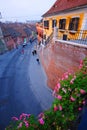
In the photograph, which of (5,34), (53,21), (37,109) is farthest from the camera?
(5,34)

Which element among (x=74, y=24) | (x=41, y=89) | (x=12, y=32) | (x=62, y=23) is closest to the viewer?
(x=74, y=24)

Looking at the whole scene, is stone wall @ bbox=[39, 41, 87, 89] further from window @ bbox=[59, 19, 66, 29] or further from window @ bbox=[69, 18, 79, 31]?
window @ bbox=[59, 19, 66, 29]

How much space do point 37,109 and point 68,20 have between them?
1157 cm

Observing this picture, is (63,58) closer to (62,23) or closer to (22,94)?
(22,94)

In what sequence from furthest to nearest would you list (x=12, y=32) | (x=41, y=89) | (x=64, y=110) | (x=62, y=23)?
(x=12, y=32) → (x=62, y=23) → (x=41, y=89) → (x=64, y=110)

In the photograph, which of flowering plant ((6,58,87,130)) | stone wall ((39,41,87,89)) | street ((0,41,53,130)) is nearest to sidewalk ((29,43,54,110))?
street ((0,41,53,130))

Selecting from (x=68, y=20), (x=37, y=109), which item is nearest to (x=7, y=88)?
(x=37, y=109)

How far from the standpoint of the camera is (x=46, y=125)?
605 centimetres

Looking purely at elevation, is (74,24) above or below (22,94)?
above

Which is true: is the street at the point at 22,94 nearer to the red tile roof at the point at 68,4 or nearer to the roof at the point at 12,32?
the red tile roof at the point at 68,4

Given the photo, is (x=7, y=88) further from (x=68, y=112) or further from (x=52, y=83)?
(x=68, y=112)

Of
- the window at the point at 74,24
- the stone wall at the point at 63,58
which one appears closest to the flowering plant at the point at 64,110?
the stone wall at the point at 63,58

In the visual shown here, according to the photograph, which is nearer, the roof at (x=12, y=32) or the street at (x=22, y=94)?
the street at (x=22, y=94)

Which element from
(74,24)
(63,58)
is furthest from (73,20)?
(63,58)
